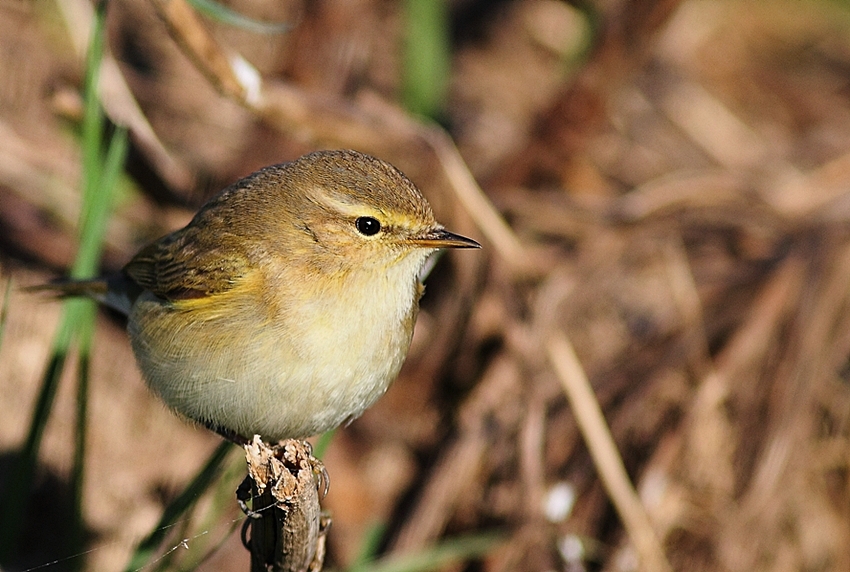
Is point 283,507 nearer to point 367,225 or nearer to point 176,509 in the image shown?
point 176,509

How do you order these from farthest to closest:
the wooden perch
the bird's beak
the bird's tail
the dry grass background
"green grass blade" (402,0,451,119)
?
"green grass blade" (402,0,451,119), the dry grass background, the bird's tail, the bird's beak, the wooden perch

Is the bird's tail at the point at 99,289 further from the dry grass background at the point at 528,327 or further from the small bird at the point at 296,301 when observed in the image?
the dry grass background at the point at 528,327

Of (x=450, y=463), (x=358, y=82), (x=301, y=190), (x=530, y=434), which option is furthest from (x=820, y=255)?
(x=301, y=190)

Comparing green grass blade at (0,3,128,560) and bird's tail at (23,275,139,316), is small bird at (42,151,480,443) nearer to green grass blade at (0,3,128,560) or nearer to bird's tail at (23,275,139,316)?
green grass blade at (0,3,128,560)

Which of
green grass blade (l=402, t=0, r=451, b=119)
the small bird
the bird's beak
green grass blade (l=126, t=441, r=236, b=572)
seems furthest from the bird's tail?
green grass blade (l=402, t=0, r=451, b=119)

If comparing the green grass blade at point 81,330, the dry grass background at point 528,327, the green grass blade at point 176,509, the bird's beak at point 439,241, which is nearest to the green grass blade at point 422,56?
the dry grass background at point 528,327

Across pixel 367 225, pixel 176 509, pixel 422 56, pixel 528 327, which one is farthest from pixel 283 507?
pixel 422 56
